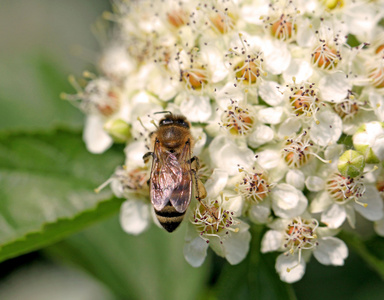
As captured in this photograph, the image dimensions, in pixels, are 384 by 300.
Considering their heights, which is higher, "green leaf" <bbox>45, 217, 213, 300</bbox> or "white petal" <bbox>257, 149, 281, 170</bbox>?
"white petal" <bbox>257, 149, 281, 170</bbox>

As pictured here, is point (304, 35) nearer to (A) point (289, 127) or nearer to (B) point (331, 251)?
(A) point (289, 127)

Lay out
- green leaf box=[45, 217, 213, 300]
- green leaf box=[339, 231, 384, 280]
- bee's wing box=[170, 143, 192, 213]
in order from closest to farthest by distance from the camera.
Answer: bee's wing box=[170, 143, 192, 213], green leaf box=[339, 231, 384, 280], green leaf box=[45, 217, 213, 300]

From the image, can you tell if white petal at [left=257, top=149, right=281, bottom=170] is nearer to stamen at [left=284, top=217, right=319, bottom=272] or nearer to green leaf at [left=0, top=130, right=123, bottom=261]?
stamen at [left=284, top=217, right=319, bottom=272]

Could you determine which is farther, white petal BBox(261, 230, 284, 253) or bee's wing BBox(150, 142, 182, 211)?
white petal BBox(261, 230, 284, 253)

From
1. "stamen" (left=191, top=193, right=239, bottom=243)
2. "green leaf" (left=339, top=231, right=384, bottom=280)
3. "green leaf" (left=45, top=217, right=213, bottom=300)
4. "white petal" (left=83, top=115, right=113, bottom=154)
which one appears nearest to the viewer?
"stamen" (left=191, top=193, right=239, bottom=243)

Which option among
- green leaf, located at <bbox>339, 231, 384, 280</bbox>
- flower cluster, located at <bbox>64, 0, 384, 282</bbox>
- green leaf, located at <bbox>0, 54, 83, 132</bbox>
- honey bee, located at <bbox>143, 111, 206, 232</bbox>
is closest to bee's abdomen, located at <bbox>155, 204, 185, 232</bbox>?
honey bee, located at <bbox>143, 111, 206, 232</bbox>

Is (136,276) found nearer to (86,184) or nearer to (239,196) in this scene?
(86,184)

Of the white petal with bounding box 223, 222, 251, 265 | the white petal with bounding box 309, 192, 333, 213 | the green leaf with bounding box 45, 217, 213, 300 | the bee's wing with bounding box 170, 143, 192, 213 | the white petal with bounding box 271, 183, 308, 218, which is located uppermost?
the bee's wing with bounding box 170, 143, 192, 213
